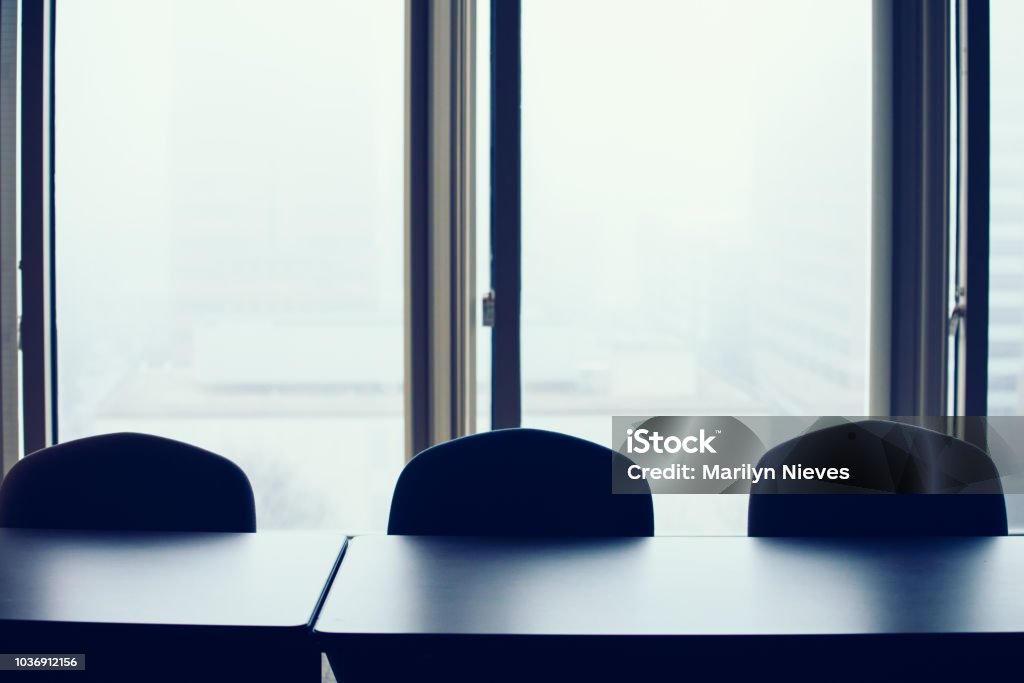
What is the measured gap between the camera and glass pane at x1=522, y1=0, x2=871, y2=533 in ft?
9.29

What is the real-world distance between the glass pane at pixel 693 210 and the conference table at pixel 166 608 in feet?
5.61

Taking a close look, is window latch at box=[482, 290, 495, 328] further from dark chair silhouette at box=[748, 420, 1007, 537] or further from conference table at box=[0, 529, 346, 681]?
conference table at box=[0, 529, 346, 681]

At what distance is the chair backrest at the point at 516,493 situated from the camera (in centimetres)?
162

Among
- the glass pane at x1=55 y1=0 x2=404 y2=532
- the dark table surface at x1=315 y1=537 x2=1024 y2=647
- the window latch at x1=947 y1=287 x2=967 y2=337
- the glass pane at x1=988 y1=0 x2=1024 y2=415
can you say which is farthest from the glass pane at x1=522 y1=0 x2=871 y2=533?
the dark table surface at x1=315 y1=537 x2=1024 y2=647

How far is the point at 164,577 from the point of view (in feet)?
3.79

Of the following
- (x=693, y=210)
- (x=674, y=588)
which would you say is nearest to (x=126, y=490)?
(x=674, y=588)

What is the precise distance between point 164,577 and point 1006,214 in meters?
2.84

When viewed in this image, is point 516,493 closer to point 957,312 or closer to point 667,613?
point 667,613

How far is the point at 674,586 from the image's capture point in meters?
1.15

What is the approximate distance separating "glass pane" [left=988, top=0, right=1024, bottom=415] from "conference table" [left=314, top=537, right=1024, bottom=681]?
180 cm

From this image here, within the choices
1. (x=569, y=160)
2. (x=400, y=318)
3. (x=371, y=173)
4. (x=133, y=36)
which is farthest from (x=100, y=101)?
(x=569, y=160)

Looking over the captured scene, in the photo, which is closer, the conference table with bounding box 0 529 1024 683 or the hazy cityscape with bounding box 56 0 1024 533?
the conference table with bounding box 0 529 1024 683

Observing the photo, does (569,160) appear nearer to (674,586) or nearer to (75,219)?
(75,219)

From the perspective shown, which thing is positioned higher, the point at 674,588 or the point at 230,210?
the point at 230,210
